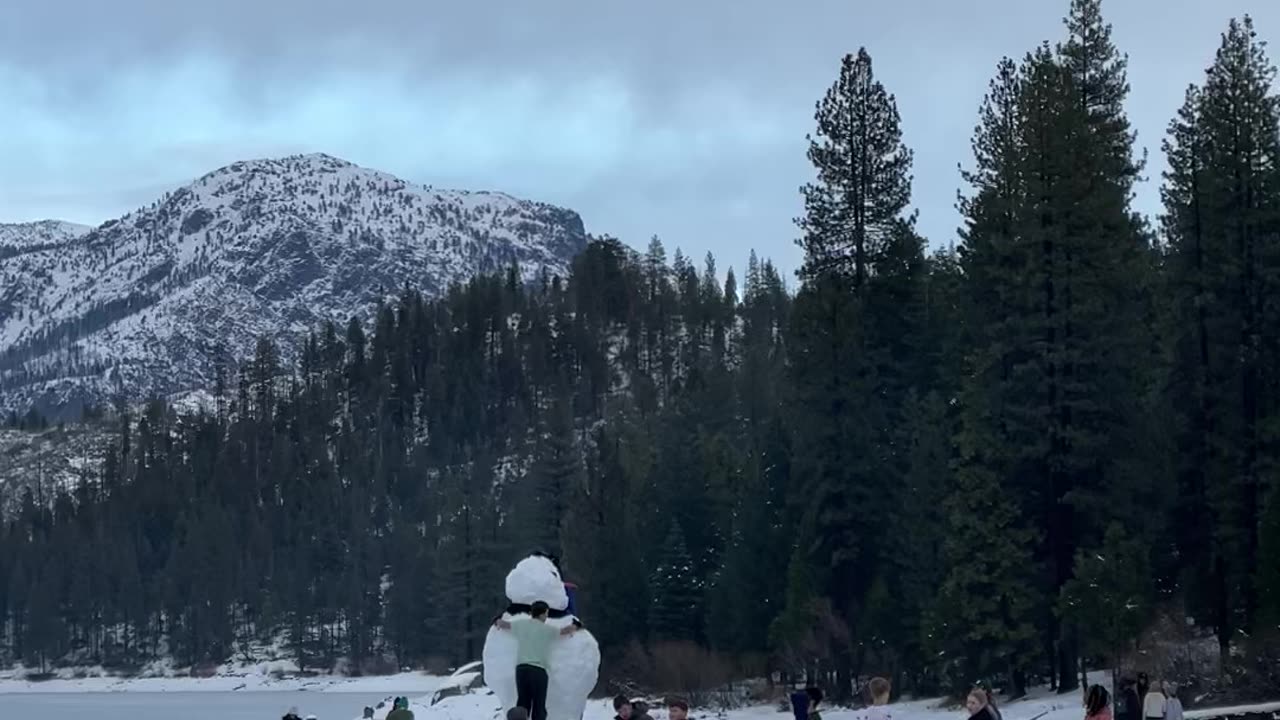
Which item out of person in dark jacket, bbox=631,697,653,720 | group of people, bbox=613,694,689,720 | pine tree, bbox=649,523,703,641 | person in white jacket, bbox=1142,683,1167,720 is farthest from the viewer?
pine tree, bbox=649,523,703,641

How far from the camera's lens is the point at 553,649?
16.3 metres

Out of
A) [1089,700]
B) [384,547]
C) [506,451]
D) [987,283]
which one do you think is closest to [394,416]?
[506,451]

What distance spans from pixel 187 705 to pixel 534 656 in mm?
79587

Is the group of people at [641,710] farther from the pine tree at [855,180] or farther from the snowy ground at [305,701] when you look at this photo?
the pine tree at [855,180]

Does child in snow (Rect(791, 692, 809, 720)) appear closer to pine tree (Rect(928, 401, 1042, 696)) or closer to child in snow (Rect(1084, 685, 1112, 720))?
child in snow (Rect(1084, 685, 1112, 720))

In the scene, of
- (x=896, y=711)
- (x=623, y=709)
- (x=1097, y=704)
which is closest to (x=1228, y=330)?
(x=896, y=711)

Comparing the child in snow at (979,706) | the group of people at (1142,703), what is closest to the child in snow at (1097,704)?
the group of people at (1142,703)

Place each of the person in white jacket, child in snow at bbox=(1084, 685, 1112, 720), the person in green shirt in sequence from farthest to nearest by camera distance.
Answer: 1. the person in white jacket
2. child in snow at bbox=(1084, 685, 1112, 720)
3. the person in green shirt

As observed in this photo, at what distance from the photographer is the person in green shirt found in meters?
16.1

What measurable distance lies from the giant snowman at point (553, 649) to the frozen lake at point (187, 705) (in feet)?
164

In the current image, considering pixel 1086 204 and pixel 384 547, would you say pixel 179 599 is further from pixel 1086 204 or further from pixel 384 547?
pixel 1086 204

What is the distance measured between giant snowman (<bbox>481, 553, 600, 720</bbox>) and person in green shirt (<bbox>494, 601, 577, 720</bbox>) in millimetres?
98

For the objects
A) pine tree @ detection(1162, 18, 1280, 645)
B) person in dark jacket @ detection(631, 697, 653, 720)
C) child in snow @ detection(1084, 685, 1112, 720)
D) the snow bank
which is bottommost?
the snow bank

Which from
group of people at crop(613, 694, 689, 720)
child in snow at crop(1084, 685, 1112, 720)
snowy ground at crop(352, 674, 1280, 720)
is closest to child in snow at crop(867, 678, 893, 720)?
group of people at crop(613, 694, 689, 720)
